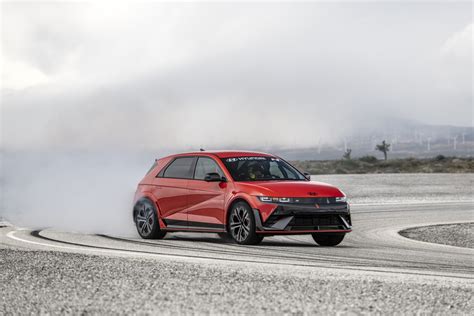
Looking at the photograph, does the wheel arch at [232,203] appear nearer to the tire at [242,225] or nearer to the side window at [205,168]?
the tire at [242,225]

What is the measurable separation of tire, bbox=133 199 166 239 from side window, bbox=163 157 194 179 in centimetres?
68

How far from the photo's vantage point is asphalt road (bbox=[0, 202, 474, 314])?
8172mm

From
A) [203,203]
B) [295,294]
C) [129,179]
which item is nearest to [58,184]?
[129,179]

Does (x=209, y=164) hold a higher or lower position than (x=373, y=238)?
higher

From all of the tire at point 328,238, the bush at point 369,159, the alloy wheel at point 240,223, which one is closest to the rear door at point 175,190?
the alloy wheel at point 240,223

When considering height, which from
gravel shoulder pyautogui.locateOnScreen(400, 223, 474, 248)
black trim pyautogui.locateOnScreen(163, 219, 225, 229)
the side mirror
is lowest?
gravel shoulder pyautogui.locateOnScreen(400, 223, 474, 248)

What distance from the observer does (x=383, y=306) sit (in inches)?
318

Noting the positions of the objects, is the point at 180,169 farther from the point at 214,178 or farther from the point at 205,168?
the point at 214,178

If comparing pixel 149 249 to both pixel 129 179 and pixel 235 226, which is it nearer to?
pixel 235 226

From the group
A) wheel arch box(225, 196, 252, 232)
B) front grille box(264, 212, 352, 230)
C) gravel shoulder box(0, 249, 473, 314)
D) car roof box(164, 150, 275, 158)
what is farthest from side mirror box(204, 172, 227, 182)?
gravel shoulder box(0, 249, 473, 314)

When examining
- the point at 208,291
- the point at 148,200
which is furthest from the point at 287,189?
the point at 208,291

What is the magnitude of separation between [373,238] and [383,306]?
9.90m

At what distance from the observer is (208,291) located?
8953mm

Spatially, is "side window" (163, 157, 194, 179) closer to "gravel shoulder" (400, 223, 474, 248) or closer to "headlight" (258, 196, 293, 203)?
"headlight" (258, 196, 293, 203)
